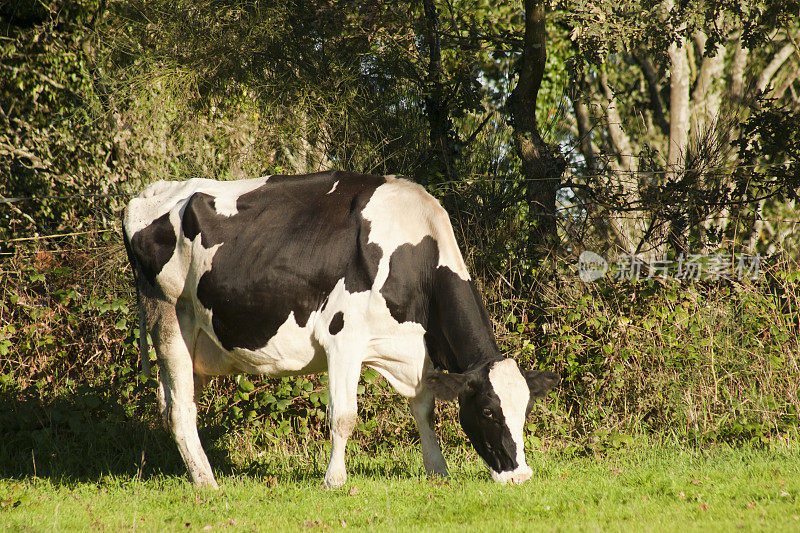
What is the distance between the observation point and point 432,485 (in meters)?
5.73

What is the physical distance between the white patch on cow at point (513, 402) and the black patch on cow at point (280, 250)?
47.1 inches

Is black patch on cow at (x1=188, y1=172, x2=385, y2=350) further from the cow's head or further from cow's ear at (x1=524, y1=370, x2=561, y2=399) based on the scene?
cow's ear at (x1=524, y1=370, x2=561, y2=399)

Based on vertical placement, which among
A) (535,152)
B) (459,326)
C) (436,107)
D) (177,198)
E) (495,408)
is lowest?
(495,408)

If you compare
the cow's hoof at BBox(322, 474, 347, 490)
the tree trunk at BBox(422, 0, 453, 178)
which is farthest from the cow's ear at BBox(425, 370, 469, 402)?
the tree trunk at BBox(422, 0, 453, 178)

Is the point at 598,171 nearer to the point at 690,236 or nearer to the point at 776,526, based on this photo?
the point at 690,236

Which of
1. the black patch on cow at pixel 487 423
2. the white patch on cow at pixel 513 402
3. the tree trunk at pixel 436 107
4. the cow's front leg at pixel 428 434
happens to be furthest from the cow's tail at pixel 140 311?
the tree trunk at pixel 436 107

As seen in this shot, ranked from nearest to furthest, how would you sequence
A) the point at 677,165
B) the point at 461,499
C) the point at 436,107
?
the point at 461,499
the point at 677,165
the point at 436,107

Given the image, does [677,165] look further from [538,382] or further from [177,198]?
[177,198]

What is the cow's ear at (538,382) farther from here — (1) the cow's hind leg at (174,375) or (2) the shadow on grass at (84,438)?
(2) the shadow on grass at (84,438)

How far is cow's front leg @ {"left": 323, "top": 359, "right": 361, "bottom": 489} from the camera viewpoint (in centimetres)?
594

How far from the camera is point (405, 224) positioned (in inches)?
244

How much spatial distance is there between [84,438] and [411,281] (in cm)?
412

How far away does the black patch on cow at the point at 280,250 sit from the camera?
20.3ft

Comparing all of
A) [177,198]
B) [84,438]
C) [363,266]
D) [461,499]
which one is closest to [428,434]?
[461,499]
